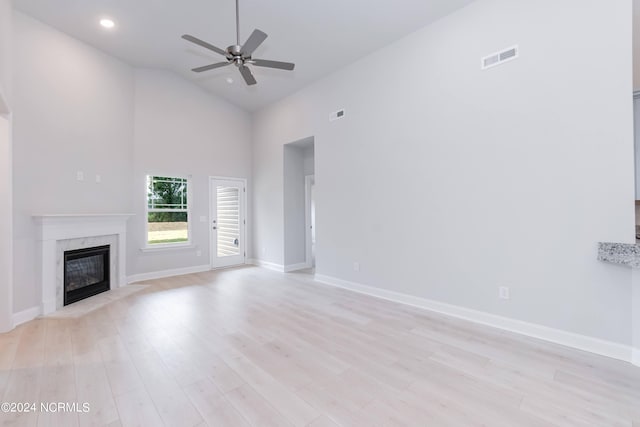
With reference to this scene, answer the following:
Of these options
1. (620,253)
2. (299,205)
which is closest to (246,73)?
(299,205)

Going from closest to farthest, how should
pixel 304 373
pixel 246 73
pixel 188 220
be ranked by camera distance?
pixel 304 373 < pixel 246 73 < pixel 188 220

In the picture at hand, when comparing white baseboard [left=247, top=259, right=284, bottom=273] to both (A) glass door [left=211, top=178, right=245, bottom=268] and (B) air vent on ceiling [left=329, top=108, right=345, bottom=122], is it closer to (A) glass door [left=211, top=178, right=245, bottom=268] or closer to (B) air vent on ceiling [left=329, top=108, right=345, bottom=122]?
(A) glass door [left=211, top=178, right=245, bottom=268]

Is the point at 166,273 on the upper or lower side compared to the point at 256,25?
lower

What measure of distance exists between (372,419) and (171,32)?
5450mm

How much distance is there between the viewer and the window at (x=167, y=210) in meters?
5.55

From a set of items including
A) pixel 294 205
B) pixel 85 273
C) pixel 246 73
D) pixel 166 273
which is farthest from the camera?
pixel 294 205

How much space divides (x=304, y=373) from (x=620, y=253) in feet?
9.04

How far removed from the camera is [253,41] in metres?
2.84

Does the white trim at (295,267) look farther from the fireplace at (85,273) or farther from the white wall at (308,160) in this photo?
the fireplace at (85,273)

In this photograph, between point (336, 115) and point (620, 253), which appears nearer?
point (620, 253)

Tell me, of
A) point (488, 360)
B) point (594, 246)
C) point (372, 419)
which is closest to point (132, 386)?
point (372, 419)

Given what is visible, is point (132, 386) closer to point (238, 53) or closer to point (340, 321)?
point (340, 321)

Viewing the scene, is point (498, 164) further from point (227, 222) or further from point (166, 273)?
point (166, 273)

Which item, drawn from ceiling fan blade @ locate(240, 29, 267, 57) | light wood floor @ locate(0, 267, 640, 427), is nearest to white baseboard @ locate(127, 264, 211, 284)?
light wood floor @ locate(0, 267, 640, 427)
